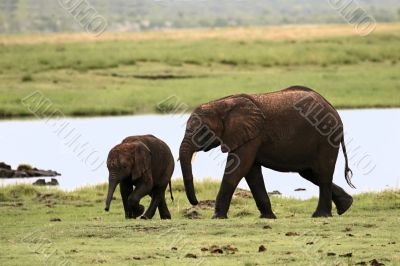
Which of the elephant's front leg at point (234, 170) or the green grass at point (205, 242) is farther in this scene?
the elephant's front leg at point (234, 170)

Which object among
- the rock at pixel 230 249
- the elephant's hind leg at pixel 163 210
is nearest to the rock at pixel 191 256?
the rock at pixel 230 249

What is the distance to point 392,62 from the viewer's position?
5172 centimetres

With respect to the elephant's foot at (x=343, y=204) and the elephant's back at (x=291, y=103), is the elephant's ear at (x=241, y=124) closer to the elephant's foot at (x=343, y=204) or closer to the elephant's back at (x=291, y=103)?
the elephant's back at (x=291, y=103)

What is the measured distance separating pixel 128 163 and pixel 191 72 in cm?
3182

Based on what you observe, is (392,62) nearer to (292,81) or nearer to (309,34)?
(292,81)

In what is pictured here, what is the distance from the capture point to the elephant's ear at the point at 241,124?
16.1 m

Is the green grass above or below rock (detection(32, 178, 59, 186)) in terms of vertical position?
below

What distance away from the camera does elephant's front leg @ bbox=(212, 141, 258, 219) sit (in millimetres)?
16094

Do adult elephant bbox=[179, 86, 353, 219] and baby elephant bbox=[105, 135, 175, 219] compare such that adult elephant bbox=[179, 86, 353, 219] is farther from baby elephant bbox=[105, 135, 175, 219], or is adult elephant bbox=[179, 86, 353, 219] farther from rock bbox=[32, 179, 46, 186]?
rock bbox=[32, 179, 46, 186]

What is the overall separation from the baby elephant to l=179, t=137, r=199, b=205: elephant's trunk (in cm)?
117

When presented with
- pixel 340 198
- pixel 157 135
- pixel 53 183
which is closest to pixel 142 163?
pixel 340 198

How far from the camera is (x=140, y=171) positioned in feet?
56.1

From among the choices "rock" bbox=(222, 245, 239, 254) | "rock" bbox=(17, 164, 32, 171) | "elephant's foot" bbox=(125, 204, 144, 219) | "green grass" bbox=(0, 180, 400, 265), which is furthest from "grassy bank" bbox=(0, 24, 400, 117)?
"rock" bbox=(222, 245, 239, 254)

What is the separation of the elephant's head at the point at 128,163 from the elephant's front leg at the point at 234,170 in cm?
143
